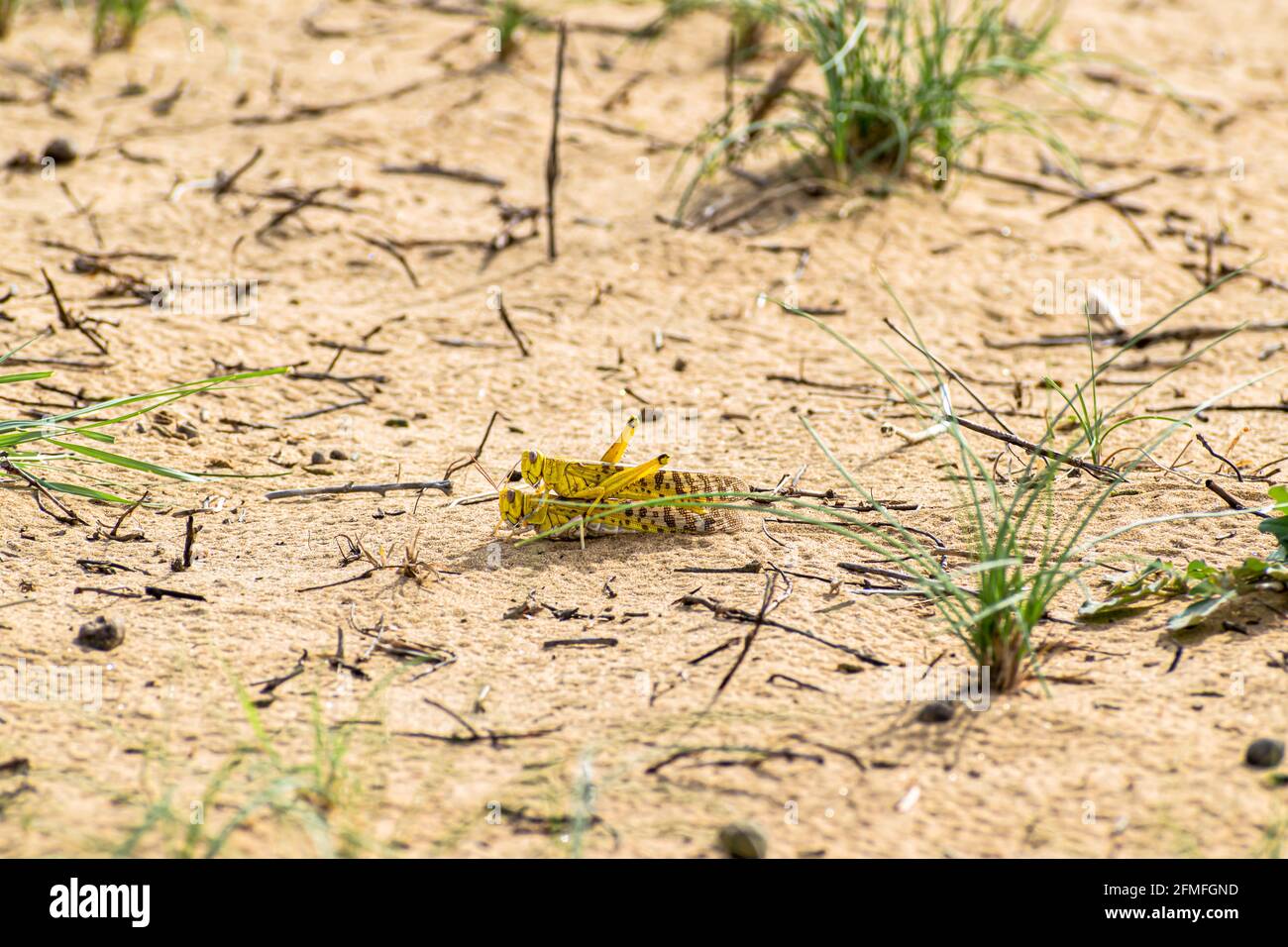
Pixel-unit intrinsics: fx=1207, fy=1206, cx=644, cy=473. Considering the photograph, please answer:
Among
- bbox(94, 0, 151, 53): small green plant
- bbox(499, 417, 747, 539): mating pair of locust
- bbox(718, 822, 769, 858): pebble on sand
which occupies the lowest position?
bbox(718, 822, 769, 858): pebble on sand

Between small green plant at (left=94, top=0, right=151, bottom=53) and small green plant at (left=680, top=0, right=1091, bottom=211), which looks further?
small green plant at (left=94, top=0, right=151, bottom=53)

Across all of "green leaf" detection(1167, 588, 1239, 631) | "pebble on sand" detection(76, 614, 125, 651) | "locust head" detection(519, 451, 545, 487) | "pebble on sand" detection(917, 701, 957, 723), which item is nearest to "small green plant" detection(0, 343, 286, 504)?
"pebble on sand" detection(76, 614, 125, 651)

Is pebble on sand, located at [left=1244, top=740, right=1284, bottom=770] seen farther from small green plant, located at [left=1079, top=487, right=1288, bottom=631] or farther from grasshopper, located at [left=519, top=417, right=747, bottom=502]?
grasshopper, located at [left=519, top=417, right=747, bottom=502]

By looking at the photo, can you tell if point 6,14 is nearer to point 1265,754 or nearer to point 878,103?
point 878,103

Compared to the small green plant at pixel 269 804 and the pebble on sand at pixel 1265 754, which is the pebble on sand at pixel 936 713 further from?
the small green plant at pixel 269 804

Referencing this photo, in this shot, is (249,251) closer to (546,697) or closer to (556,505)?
(556,505)
